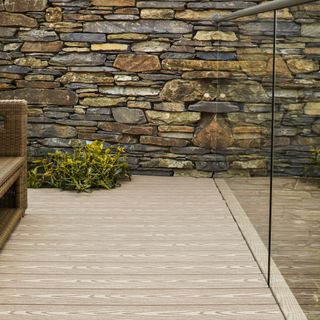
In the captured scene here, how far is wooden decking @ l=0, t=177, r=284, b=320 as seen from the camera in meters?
2.73

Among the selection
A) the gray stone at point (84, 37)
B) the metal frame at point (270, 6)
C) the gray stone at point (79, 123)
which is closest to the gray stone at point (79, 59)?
the gray stone at point (84, 37)

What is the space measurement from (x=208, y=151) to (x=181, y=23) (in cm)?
107

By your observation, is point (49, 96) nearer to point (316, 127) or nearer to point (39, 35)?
point (39, 35)

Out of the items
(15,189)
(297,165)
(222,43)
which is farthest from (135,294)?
(222,43)

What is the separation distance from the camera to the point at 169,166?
18.9 ft

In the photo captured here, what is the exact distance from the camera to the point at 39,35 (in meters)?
5.61

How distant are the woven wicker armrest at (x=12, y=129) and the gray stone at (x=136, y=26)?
1.60m

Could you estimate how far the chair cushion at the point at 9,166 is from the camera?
3507mm

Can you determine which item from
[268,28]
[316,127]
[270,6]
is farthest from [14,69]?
[316,127]

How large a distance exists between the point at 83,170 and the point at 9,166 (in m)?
1.52

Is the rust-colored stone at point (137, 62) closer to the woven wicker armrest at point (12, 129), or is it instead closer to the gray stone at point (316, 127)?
the woven wicker armrest at point (12, 129)

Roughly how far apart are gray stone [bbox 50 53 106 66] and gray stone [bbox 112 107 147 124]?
42 cm

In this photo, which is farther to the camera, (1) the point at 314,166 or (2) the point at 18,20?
(2) the point at 18,20

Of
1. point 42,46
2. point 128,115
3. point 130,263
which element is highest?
point 42,46
